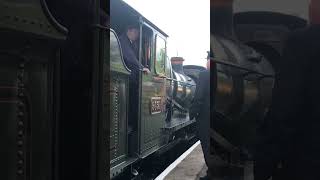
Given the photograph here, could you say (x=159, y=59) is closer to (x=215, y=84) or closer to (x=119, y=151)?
(x=119, y=151)

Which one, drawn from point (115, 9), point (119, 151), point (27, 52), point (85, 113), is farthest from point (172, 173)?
point (27, 52)

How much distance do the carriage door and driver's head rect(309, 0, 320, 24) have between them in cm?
449

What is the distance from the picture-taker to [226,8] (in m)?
1.67

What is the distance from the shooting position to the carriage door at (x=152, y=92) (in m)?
6.30

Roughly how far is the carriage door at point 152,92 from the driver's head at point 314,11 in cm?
449

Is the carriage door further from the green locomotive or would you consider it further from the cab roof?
the cab roof

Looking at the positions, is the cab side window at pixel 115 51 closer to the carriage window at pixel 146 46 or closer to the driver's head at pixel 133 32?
the driver's head at pixel 133 32

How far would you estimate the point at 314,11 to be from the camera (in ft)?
5.32

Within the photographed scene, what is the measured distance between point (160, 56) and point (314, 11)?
19.0ft

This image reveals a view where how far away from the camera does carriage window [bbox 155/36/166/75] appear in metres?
7.13

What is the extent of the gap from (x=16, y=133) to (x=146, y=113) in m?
4.83

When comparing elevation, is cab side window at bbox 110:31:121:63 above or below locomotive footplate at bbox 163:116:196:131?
above

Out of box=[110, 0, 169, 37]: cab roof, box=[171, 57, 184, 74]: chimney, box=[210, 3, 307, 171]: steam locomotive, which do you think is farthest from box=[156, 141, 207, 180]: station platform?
box=[171, 57, 184, 74]: chimney

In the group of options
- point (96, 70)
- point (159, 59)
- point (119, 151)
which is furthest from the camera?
point (159, 59)
